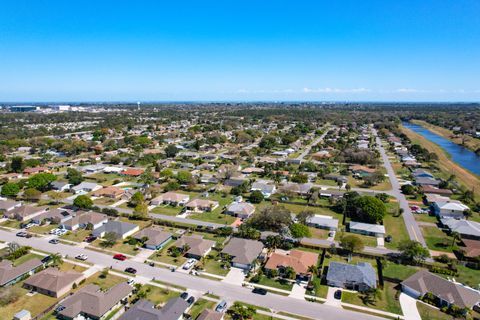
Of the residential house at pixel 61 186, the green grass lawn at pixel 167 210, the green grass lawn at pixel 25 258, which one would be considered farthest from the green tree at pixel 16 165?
the green grass lawn at pixel 25 258

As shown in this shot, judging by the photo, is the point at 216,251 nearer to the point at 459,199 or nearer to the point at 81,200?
the point at 81,200

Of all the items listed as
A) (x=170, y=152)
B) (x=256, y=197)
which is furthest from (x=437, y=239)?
(x=170, y=152)

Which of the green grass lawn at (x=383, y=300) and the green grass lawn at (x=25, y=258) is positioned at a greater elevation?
the green grass lawn at (x=25, y=258)

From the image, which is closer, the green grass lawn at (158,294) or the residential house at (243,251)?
the green grass lawn at (158,294)

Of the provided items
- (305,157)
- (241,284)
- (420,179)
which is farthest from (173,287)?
(305,157)

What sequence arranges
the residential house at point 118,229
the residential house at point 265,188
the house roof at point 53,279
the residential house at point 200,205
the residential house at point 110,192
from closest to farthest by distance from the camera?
the house roof at point 53,279
the residential house at point 118,229
the residential house at point 200,205
the residential house at point 110,192
the residential house at point 265,188

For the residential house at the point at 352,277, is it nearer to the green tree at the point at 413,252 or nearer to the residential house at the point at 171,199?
the green tree at the point at 413,252

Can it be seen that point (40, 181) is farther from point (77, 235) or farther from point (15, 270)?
point (15, 270)
